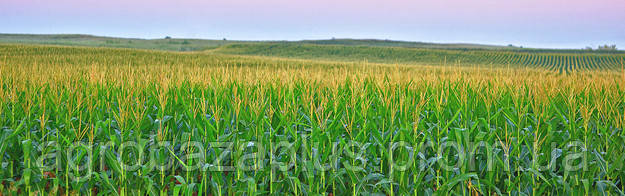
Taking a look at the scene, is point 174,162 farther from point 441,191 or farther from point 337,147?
point 441,191

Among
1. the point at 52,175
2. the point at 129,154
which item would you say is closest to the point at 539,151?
the point at 129,154

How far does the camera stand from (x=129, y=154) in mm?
3982

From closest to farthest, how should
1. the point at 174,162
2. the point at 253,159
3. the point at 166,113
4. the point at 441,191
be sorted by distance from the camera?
the point at 441,191
the point at 253,159
the point at 174,162
the point at 166,113

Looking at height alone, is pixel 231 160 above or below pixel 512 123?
below

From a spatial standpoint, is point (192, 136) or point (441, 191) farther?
point (192, 136)

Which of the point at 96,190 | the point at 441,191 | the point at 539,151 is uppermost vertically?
the point at 539,151

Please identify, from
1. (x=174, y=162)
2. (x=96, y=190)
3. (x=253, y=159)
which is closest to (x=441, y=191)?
(x=253, y=159)

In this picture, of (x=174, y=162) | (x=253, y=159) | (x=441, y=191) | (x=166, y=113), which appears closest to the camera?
(x=441, y=191)

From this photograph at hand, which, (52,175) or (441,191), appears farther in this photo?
(52,175)

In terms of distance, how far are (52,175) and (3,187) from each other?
418 mm

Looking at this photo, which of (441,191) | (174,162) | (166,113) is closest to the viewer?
(441,191)

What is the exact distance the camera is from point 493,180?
383cm

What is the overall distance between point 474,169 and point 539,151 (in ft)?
2.69

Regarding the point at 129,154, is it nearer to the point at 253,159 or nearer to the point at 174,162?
the point at 174,162
